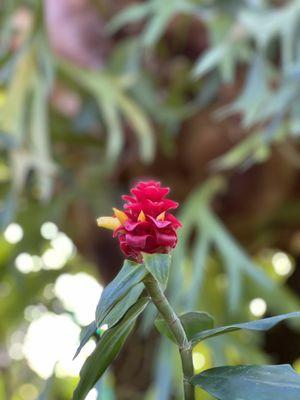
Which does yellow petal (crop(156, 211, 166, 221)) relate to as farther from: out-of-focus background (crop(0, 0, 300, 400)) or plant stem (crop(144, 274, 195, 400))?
→ out-of-focus background (crop(0, 0, 300, 400))

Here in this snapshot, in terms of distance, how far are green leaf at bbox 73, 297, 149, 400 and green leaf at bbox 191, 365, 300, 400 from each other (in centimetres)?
4

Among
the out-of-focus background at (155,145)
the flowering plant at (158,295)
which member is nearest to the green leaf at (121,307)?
the flowering plant at (158,295)

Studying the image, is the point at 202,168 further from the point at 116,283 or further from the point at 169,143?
the point at 116,283

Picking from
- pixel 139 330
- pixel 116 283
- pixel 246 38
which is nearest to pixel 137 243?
pixel 116 283

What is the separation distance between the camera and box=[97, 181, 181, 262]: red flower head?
1.06ft

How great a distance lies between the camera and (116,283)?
34 centimetres

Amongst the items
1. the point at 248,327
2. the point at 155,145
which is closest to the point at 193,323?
the point at 248,327

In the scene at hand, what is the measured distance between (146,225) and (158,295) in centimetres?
3

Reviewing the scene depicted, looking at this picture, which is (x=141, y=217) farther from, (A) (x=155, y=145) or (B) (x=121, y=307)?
(A) (x=155, y=145)

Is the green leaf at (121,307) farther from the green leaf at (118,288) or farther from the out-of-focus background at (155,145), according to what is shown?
the out-of-focus background at (155,145)

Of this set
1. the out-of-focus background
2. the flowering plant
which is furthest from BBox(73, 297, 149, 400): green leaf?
the out-of-focus background

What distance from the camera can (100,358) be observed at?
1.20 feet

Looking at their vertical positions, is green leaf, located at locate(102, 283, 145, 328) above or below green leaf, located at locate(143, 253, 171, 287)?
below

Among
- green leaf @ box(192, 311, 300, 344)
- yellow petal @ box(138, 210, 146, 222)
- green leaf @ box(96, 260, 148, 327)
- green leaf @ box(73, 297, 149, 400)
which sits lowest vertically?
green leaf @ box(192, 311, 300, 344)
